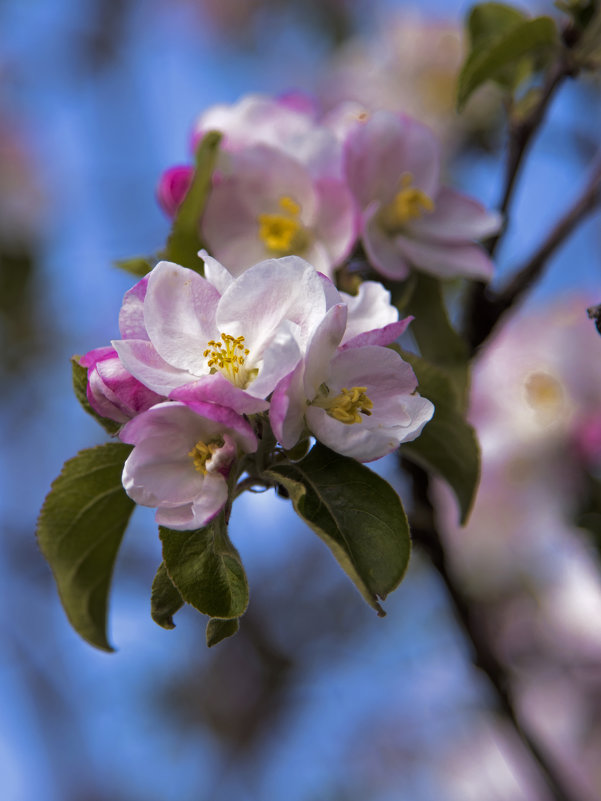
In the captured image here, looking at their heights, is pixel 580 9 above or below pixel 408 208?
above

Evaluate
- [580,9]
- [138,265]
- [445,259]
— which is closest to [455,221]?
[445,259]

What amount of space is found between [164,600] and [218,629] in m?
0.05

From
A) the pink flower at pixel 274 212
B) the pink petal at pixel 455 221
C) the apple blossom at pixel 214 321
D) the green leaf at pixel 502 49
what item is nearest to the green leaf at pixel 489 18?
the green leaf at pixel 502 49

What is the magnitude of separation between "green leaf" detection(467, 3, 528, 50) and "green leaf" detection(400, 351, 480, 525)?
1.90ft

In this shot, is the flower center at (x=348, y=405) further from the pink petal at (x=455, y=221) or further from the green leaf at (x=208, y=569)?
the pink petal at (x=455, y=221)

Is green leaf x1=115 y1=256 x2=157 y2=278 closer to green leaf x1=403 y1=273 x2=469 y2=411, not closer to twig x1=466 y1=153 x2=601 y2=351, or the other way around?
green leaf x1=403 y1=273 x2=469 y2=411

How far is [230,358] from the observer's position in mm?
722

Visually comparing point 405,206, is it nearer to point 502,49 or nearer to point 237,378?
point 502,49

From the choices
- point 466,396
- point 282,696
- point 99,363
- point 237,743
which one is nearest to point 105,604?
point 99,363

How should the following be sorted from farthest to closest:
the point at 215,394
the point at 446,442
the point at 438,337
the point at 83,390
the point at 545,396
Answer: the point at 545,396, the point at 438,337, the point at 446,442, the point at 83,390, the point at 215,394

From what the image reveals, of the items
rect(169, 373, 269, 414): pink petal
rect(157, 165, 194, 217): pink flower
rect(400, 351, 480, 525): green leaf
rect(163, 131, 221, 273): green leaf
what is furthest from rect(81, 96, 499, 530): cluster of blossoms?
rect(157, 165, 194, 217): pink flower

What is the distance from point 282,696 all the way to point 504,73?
231 cm

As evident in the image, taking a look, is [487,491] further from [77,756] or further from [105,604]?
[77,756]

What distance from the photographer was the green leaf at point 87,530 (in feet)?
2.62
